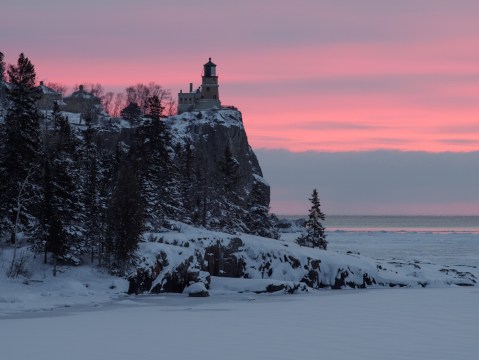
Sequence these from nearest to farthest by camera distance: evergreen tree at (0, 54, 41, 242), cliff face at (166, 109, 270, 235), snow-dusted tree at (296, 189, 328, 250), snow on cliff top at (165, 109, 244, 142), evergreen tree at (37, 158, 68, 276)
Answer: evergreen tree at (37, 158, 68, 276) < evergreen tree at (0, 54, 41, 242) < snow-dusted tree at (296, 189, 328, 250) < cliff face at (166, 109, 270, 235) < snow on cliff top at (165, 109, 244, 142)

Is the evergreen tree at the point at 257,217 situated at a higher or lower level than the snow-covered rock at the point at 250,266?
higher

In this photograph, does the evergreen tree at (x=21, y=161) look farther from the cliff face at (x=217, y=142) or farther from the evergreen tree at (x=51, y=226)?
the cliff face at (x=217, y=142)

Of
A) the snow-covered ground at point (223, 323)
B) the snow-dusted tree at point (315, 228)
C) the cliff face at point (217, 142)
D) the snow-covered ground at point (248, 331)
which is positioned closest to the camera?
the snow-covered ground at point (248, 331)

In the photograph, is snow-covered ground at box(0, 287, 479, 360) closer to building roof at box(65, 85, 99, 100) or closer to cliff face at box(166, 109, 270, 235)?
cliff face at box(166, 109, 270, 235)

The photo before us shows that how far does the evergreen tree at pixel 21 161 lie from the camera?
47.0m

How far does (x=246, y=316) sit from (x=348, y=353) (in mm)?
11563

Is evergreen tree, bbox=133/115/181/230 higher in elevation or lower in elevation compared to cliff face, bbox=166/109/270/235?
lower

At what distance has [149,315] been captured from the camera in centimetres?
3023

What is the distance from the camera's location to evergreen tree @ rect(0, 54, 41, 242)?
154 ft

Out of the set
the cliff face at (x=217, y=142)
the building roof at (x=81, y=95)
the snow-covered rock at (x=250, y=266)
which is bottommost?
the snow-covered rock at (x=250, y=266)

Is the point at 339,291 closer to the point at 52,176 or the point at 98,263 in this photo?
the point at 98,263

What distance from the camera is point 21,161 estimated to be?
48250 millimetres

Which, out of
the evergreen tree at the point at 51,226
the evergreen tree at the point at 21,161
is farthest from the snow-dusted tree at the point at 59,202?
the evergreen tree at the point at 21,161

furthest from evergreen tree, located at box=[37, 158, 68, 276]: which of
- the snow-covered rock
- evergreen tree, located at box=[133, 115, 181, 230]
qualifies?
evergreen tree, located at box=[133, 115, 181, 230]
